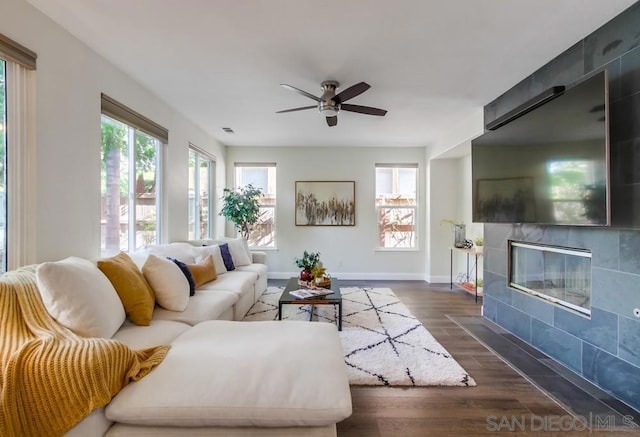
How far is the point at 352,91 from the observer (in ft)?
8.56

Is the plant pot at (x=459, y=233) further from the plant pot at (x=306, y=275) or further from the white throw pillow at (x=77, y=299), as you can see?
the white throw pillow at (x=77, y=299)

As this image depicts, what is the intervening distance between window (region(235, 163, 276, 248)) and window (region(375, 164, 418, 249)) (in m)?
1.96

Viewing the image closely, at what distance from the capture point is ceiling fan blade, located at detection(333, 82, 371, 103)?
2.49m

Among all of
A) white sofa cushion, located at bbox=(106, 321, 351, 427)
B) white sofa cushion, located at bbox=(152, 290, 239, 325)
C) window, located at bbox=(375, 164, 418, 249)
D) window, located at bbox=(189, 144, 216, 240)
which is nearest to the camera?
white sofa cushion, located at bbox=(106, 321, 351, 427)

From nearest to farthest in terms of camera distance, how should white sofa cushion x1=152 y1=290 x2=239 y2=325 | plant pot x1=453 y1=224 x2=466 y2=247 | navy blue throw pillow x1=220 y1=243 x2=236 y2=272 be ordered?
1. white sofa cushion x1=152 y1=290 x2=239 y2=325
2. navy blue throw pillow x1=220 y1=243 x2=236 y2=272
3. plant pot x1=453 y1=224 x2=466 y2=247

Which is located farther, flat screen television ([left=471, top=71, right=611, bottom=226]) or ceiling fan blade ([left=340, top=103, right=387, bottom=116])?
ceiling fan blade ([left=340, top=103, right=387, bottom=116])

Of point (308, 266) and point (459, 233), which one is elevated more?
point (459, 233)

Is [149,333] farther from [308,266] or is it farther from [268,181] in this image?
[268,181]

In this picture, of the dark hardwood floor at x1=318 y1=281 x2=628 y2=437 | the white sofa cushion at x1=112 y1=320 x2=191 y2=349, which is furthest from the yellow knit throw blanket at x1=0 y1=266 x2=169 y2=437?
the dark hardwood floor at x1=318 y1=281 x2=628 y2=437

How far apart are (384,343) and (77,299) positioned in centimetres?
230

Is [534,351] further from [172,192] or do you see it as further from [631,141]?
[172,192]

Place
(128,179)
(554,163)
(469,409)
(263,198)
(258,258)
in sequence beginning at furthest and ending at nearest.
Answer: (263,198) → (258,258) → (128,179) → (554,163) → (469,409)

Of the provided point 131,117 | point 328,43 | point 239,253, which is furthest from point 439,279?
point 131,117

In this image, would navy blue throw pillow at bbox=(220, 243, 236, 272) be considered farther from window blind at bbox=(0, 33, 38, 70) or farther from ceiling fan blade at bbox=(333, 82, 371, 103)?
window blind at bbox=(0, 33, 38, 70)
